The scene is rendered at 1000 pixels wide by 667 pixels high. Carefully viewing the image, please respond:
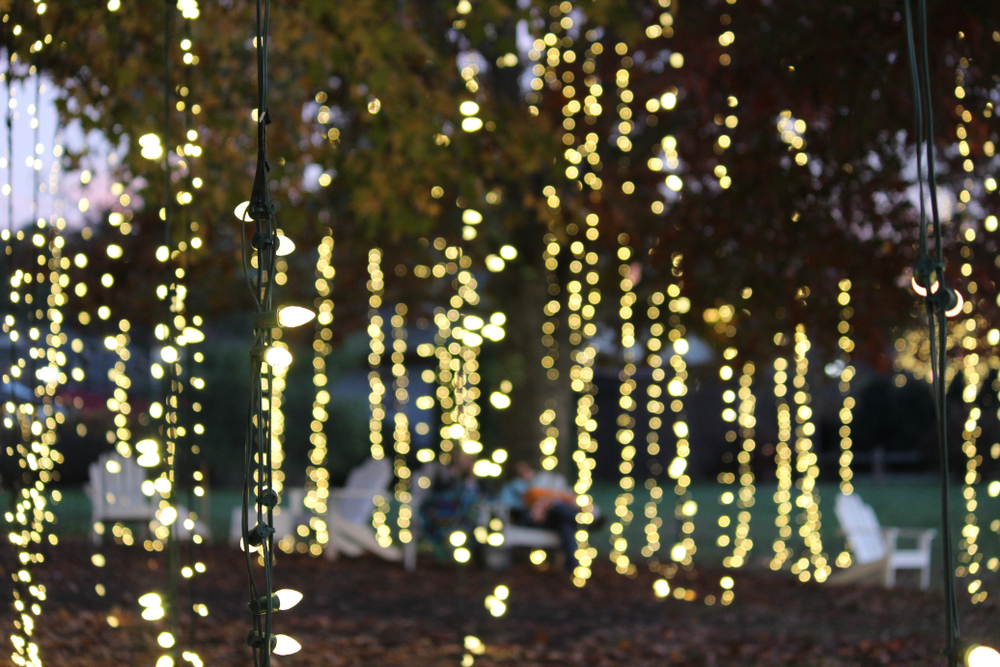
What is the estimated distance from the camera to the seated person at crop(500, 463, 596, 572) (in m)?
7.01

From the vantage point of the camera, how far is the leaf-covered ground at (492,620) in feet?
13.0

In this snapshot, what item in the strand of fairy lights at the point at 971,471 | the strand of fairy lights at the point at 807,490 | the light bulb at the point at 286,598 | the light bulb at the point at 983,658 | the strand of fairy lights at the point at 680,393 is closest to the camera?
the light bulb at the point at 983,658

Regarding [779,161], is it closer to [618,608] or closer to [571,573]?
[618,608]

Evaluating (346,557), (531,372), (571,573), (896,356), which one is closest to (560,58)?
(531,372)

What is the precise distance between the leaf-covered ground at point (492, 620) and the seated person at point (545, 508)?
284 millimetres

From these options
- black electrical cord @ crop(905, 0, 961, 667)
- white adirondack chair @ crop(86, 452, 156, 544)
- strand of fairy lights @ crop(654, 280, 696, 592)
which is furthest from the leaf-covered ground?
black electrical cord @ crop(905, 0, 961, 667)

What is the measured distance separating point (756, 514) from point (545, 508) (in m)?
5.55

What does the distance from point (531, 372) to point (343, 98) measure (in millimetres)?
2663

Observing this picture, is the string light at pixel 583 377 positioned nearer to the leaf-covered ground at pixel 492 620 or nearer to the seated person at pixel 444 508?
the leaf-covered ground at pixel 492 620

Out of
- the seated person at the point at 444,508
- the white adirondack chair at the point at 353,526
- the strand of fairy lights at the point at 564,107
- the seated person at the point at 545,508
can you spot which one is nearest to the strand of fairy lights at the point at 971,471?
the seated person at the point at 545,508

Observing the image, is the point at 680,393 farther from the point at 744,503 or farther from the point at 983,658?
the point at 744,503

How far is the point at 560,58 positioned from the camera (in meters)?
6.88

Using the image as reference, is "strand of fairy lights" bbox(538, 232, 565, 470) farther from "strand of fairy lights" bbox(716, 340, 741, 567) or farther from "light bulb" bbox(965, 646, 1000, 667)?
"light bulb" bbox(965, 646, 1000, 667)

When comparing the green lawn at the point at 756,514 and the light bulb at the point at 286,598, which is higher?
the green lawn at the point at 756,514
